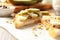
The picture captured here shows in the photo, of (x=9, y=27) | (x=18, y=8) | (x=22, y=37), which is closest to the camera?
(x=22, y=37)

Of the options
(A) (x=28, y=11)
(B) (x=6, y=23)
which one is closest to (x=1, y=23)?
(B) (x=6, y=23)


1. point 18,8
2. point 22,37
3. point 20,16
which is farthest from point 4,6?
point 22,37

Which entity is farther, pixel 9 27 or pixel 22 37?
pixel 9 27

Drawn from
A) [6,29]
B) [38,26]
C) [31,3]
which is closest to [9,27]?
[6,29]

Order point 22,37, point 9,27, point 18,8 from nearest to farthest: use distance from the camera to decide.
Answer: point 22,37
point 9,27
point 18,8

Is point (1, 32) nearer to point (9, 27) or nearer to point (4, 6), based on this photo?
point (9, 27)

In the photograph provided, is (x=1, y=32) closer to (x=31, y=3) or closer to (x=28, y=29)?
(x=28, y=29)

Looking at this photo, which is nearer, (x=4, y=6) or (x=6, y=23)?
(x=6, y=23)

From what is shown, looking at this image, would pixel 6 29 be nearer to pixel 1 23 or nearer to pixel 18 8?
pixel 1 23
